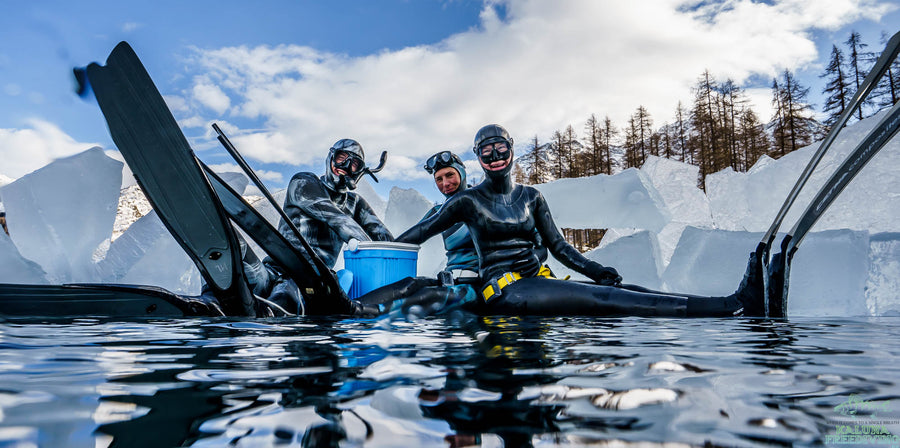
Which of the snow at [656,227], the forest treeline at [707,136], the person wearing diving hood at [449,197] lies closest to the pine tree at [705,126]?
the forest treeline at [707,136]

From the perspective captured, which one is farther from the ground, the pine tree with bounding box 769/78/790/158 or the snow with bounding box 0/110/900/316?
the pine tree with bounding box 769/78/790/158

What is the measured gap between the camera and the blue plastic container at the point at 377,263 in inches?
151

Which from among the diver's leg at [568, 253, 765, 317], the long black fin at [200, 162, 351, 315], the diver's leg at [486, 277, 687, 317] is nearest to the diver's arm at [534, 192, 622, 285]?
the diver's leg at [486, 277, 687, 317]

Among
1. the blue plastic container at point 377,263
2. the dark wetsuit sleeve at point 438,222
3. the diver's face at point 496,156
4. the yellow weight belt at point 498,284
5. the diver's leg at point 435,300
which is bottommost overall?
the diver's leg at point 435,300

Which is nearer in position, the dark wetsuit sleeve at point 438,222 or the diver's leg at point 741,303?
the diver's leg at point 741,303

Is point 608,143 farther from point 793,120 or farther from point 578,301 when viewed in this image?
point 578,301

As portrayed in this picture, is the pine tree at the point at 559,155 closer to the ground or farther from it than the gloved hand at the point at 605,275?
farther from it

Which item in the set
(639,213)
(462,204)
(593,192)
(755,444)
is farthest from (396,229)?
(755,444)

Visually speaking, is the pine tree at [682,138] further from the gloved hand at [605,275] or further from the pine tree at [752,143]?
the gloved hand at [605,275]

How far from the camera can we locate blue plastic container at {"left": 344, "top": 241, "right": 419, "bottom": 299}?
12.6 feet

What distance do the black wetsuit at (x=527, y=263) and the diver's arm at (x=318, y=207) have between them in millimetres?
478

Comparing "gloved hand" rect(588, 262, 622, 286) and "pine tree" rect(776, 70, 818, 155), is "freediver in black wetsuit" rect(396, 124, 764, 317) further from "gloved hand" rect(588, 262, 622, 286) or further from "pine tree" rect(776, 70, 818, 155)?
"pine tree" rect(776, 70, 818, 155)

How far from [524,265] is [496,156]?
93 cm

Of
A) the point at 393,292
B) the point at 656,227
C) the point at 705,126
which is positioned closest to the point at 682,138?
the point at 705,126
